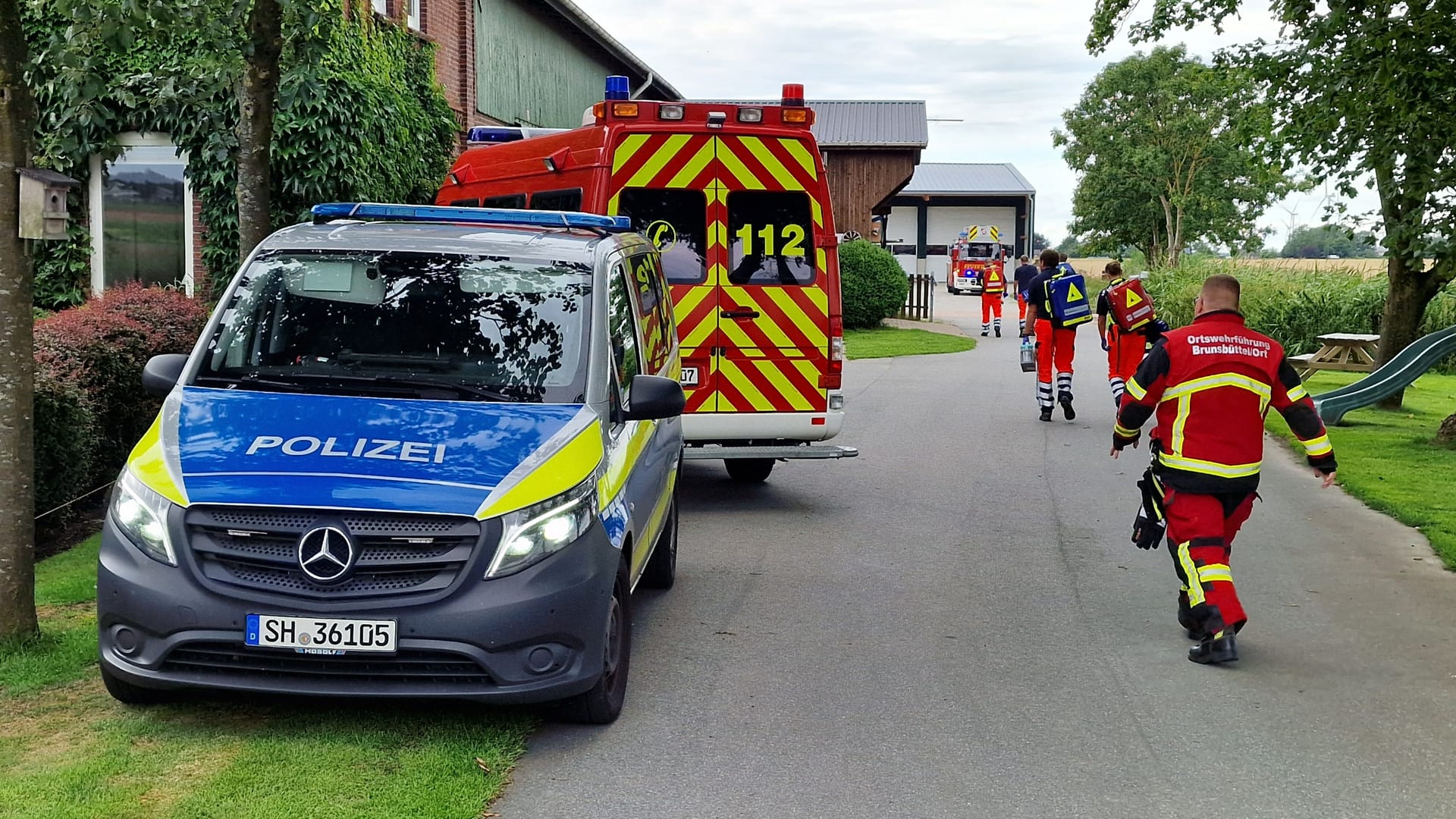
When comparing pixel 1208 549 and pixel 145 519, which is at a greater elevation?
pixel 145 519

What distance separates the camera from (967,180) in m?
85.5

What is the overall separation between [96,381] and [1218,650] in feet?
22.3

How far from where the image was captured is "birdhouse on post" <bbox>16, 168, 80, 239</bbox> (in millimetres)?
6250

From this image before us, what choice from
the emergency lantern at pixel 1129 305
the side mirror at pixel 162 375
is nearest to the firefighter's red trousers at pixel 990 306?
the emergency lantern at pixel 1129 305

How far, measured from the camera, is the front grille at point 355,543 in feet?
16.6

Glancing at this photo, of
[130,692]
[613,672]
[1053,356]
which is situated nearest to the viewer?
[130,692]

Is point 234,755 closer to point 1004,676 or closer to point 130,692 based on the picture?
point 130,692

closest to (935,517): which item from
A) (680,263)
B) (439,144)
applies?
(680,263)

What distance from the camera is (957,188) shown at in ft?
271

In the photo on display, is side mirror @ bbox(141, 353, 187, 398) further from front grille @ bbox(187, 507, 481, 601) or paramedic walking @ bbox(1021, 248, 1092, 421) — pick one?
paramedic walking @ bbox(1021, 248, 1092, 421)

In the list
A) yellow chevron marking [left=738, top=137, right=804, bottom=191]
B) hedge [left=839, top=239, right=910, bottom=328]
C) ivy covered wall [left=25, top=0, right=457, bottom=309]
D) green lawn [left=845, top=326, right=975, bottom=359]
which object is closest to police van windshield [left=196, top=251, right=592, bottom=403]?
yellow chevron marking [left=738, top=137, right=804, bottom=191]

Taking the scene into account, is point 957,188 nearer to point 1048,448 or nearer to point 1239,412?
point 1048,448

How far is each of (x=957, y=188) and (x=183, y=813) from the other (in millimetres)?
80424

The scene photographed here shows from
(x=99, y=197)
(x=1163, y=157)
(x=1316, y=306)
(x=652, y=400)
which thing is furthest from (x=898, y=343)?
(x=1163, y=157)
